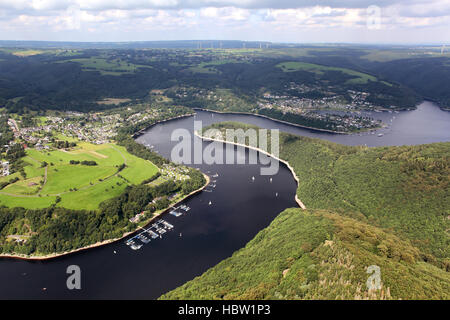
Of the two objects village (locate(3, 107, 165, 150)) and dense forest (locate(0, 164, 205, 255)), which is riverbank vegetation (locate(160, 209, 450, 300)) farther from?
village (locate(3, 107, 165, 150))

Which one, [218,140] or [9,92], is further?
[9,92]

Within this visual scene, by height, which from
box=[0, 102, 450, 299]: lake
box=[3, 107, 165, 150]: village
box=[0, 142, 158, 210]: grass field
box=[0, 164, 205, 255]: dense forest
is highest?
box=[3, 107, 165, 150]: village

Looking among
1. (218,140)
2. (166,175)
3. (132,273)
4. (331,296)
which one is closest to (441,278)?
(331,296)

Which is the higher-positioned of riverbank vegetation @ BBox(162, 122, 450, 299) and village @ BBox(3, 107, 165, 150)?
village @ BBox(3, 107, 165, 150)

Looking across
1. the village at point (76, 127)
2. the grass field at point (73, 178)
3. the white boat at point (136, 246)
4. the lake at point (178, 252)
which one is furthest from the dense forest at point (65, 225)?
the village at point (76, 127)

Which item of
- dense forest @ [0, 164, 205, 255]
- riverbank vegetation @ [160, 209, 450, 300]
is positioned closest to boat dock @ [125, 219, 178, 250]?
dense forest @ [0, 164, 205, 255]
